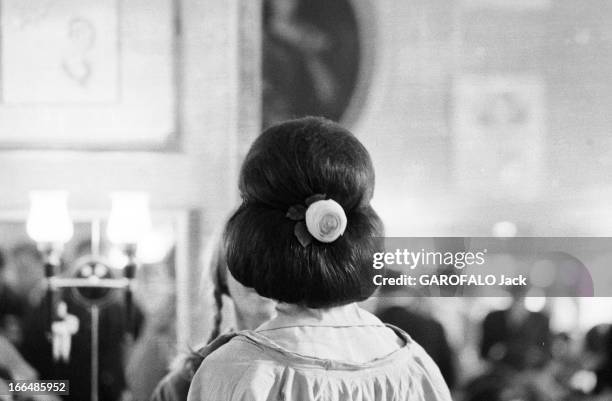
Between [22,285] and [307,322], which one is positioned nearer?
[307,322]

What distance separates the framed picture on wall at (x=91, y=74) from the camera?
1827mm

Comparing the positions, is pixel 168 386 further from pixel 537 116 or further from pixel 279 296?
pixel 537 116

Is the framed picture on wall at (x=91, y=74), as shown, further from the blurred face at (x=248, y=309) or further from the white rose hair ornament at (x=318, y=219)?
the white rose hair ornament at (x=318, y=219)

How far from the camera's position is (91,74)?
6.00ft

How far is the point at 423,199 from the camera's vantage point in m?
1.83

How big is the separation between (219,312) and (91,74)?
0.63m

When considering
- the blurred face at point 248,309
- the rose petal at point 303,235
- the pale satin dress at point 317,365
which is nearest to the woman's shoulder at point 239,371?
the pale satin dress at point 317,365

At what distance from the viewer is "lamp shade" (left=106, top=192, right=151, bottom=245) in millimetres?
1829

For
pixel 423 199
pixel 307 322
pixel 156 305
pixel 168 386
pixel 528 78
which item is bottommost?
pixel 168 386

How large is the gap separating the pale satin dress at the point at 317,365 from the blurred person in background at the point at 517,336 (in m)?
0.68

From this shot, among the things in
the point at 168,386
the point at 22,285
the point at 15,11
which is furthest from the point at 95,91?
the point at 168,386

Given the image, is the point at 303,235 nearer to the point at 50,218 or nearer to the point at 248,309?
the point at 248,309

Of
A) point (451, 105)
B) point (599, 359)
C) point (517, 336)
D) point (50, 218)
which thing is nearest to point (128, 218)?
point (50, 218)

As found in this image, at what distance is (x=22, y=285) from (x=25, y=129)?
37 cm
